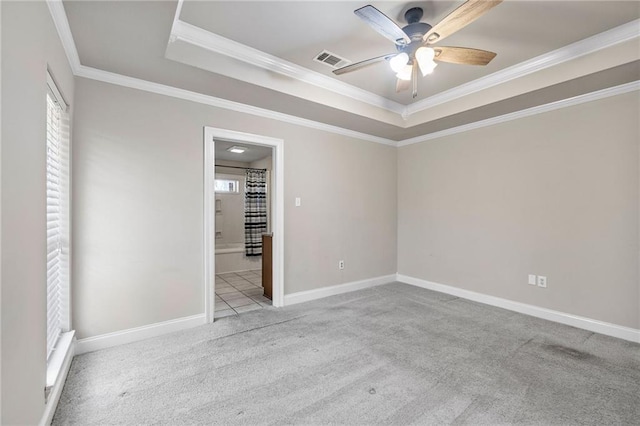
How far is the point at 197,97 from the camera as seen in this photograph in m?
3.04

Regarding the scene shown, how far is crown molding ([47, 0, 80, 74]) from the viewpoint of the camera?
5.63 feet

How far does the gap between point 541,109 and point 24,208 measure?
4.57m

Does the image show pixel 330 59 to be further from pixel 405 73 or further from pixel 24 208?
pixel 24 208

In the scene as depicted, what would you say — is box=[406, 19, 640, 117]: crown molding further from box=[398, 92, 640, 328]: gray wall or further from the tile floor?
the tile floor

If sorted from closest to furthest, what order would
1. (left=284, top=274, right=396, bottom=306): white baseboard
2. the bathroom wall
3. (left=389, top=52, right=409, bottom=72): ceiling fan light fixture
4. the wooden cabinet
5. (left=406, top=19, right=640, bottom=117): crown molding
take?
1. (left=389, top=52, right=409, bottom=72): ceiling fan light fixture
2. (left=406, top=19, right=640, bottom=117): crown molding
3. (left=284, top=274, right=396, bottom=306): white baseboard
4. the wooden cabinet
5. the bathroom wall

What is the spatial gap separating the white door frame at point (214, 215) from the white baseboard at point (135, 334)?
0.18 metres

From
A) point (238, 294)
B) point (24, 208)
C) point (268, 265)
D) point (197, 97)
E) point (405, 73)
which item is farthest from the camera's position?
point (238, 294)

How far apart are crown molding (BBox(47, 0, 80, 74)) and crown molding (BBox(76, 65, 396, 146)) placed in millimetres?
145

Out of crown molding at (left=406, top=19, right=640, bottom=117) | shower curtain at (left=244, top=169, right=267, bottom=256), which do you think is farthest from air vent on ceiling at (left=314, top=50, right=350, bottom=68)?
shower curtain at (left=244, top=169, right=267, bottom=256)

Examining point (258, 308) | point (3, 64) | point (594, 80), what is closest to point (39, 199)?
point (3, 64)

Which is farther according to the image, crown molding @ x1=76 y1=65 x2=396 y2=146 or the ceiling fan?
crown molding @ x1=76 y1=65 x2=396 y2=146

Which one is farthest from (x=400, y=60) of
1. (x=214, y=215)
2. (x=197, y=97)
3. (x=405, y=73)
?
(x=214, y=215)

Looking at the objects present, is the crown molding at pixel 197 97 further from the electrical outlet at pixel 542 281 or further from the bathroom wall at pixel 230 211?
the bathroom wall at pixel 230 211

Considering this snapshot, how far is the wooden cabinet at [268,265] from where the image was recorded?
3.99 m
